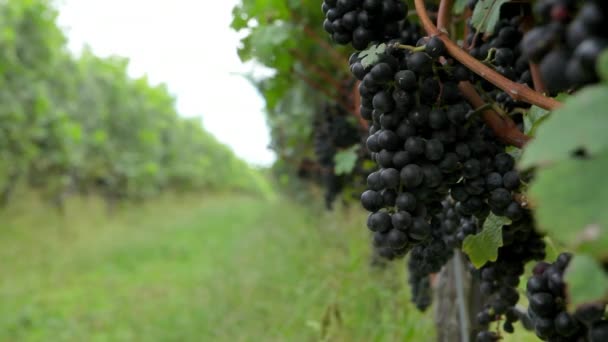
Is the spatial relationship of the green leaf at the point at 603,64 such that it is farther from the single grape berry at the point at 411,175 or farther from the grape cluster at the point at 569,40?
the single grape berry at the point at 411,175

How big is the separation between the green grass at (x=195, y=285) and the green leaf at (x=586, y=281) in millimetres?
2074

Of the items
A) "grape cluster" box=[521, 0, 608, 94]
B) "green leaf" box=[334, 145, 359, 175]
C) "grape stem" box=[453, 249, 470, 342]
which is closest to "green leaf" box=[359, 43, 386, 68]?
"grape cluster" box=[521, 0, 608, 94]

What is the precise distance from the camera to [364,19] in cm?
103

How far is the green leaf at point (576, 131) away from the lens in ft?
1.49

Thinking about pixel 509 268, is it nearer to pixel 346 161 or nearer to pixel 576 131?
pixel 576 131

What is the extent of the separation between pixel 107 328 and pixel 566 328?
5.75m

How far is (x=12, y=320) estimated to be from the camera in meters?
6.03

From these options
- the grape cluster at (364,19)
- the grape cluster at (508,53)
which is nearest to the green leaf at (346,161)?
the grape cluster at (508,53)

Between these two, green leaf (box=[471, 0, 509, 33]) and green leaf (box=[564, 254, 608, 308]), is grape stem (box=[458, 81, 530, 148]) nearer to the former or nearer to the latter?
green leaf (box=[471, 0, 509, 33])

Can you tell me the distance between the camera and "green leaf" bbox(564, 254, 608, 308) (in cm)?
46

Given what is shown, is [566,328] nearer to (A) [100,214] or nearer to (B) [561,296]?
(B) [561,296]

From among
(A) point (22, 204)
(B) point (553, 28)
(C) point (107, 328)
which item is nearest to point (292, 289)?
(C) point (107, 328)

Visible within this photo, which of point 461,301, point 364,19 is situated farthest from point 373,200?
point 461,301

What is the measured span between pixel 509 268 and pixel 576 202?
3.10 feet
